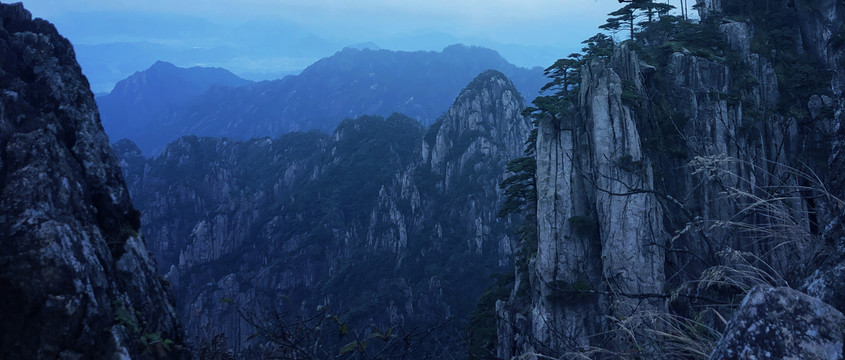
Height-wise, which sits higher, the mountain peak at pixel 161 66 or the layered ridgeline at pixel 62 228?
the mountain peak at pixel 161 66

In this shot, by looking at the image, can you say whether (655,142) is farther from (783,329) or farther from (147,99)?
(147,99)

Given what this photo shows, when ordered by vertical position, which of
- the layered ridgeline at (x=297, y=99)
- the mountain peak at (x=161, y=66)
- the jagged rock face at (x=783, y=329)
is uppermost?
the mountain peak at (x=161, y=66)

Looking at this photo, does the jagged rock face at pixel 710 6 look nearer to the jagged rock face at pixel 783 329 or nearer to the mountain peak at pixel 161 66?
the jagged rock face at pixel 783 329

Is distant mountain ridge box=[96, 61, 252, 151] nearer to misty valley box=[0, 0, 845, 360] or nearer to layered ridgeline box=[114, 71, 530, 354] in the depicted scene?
layered ridgeline box=[114, 71, 530, 354]

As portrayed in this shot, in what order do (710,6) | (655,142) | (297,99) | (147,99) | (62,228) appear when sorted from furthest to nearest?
1. (147,99)
2. (297,99)
3. (710,6)
4. (655,142)
5. (62,228)

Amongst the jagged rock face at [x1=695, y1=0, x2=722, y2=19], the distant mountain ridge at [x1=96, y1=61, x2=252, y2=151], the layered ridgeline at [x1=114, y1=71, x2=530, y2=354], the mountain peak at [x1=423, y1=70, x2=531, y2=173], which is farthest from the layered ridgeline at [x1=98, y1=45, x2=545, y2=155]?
the jagged rock face at [x1=695, y1=0, x2=722, y2=19]

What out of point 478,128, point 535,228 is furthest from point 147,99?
point 535,228

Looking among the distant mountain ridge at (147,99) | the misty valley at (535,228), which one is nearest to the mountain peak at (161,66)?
the distant mountain ridge at (147,99)
